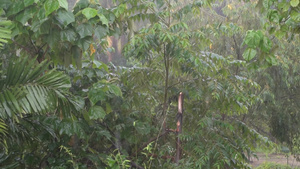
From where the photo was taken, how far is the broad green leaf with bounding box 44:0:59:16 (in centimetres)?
273

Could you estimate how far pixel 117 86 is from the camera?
4211mm

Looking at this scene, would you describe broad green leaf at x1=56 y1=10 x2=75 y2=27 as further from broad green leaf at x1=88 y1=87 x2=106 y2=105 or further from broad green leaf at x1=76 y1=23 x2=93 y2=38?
broad green leaf at x1=88 y1=87 x2=106 y2=105

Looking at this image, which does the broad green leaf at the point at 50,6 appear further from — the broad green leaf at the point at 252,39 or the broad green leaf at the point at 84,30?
the broad green leaf at the point at 252,39

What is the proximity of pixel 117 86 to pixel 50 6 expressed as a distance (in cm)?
163

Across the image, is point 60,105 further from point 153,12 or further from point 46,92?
point 153,12

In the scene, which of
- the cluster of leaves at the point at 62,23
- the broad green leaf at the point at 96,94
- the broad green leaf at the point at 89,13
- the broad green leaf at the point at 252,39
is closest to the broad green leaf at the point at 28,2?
the cluster of leaves at the point at 62,23

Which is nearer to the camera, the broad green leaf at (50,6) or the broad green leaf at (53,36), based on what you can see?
the broad green leaf at (50,6)

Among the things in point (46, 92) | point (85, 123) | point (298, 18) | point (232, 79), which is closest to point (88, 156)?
point (85, 123)

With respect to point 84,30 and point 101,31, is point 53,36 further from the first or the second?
point 101,31

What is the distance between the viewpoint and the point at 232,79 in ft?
17.8

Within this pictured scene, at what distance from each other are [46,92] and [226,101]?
2.78 meters

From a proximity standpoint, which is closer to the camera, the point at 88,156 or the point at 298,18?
the point at 298,18

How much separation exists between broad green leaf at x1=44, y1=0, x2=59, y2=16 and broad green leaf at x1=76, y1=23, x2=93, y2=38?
0.55 metres

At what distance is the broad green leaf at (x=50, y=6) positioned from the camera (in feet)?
8.95
